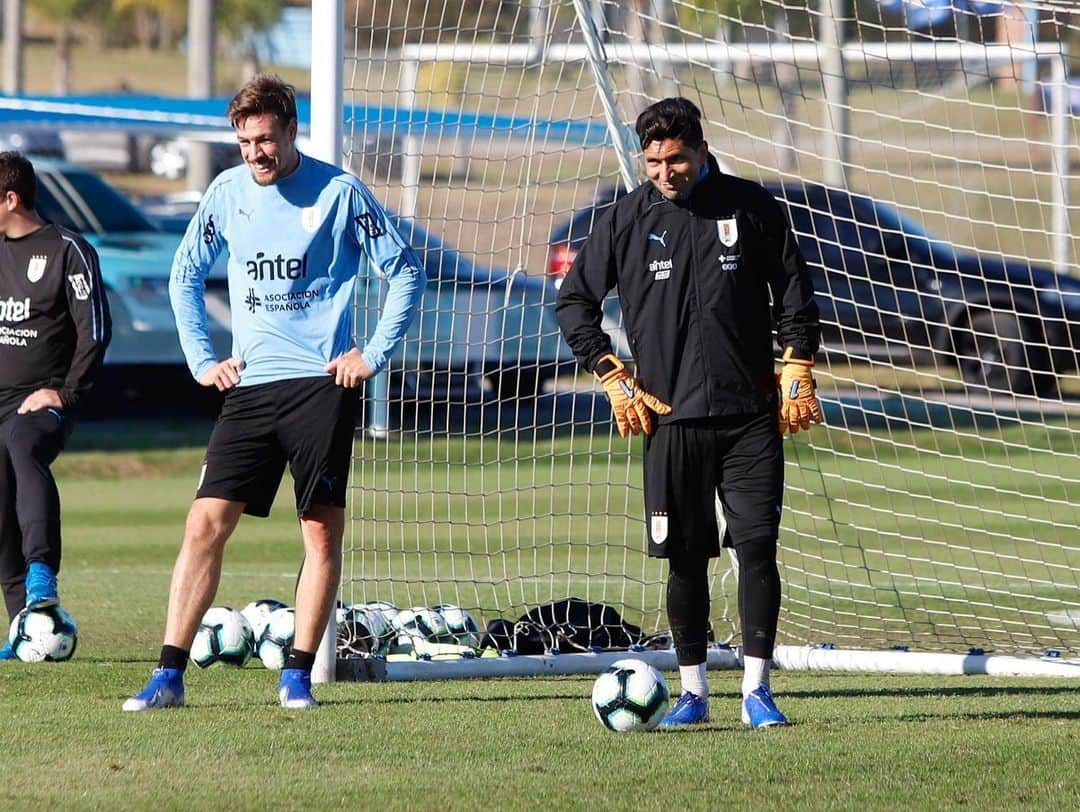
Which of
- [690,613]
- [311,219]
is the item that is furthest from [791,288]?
[311,219]

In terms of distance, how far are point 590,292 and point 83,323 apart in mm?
2731

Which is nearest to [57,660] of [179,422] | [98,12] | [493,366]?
[493,366]

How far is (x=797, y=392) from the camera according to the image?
6316 mm

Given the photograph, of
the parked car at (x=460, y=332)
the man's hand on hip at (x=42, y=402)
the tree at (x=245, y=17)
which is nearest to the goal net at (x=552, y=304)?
the parked car at (x=460, y=332)

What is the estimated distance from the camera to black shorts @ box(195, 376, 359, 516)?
647 cm

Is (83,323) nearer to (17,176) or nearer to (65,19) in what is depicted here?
(17,176)

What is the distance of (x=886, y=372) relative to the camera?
11.7m

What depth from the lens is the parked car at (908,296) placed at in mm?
10609

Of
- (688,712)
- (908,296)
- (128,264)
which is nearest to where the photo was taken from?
(688,712)

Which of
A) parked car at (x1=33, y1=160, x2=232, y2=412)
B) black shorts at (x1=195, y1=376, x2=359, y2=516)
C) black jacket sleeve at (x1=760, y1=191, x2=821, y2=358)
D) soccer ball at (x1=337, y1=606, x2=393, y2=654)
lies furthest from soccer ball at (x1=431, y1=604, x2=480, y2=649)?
parked car at (x1=33, y1=160, x2=232, y2=412)

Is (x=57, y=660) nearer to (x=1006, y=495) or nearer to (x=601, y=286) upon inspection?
(x=601, y=286)

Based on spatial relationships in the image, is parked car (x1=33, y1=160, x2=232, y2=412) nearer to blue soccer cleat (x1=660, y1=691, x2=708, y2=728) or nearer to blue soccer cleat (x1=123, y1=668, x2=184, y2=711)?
blue soccer cleat (x1=123, y1=668, x2=184, y2=711)

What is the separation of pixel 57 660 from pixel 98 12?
69.6 meters

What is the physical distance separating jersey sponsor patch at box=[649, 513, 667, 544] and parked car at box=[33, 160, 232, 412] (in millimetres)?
11751
